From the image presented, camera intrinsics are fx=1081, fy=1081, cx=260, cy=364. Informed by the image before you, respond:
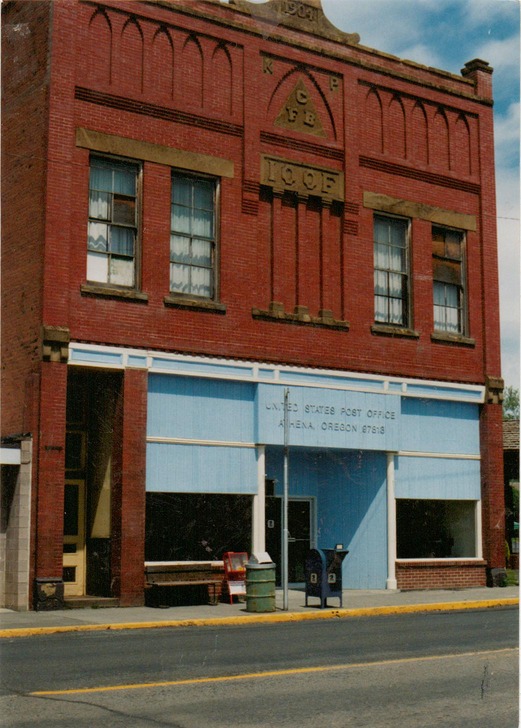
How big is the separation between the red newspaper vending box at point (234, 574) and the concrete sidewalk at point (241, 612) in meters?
0.27

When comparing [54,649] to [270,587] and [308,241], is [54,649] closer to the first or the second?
[270,587]

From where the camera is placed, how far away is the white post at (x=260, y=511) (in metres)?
22.0

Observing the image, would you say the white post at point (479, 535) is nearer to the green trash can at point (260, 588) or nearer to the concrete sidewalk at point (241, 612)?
the concrete sidewalk at point (241, 612)

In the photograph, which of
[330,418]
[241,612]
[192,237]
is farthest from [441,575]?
[192,237]

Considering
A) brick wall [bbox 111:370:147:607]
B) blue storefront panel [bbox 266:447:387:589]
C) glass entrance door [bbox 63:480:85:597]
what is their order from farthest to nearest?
blue storefront panel [bbox 266:447:387:589] → glass entrance door [bbox 63:480:85:597] → brick wall [bbox 111:370:147:607]

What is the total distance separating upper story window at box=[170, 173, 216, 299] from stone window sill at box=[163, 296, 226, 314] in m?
0.33

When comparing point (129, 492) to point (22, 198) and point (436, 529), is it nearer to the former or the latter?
point (22, 198)

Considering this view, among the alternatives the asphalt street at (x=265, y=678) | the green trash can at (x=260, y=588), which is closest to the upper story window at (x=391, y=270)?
the green trash can at (x=260, y=588)

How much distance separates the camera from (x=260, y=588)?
1916 cm

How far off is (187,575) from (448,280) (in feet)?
33.0

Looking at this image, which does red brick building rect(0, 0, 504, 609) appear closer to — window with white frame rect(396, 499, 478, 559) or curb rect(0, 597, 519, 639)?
window with white frame rect(396, 499, 478, 559)

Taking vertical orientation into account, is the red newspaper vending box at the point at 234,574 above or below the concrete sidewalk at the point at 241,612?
above

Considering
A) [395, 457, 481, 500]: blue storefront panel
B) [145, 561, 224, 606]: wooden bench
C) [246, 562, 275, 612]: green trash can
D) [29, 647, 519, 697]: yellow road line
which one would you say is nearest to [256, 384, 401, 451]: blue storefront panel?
[395, 457, 481, 500]: blue storefront panel

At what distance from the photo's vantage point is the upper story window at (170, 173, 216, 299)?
2191 centimetres
